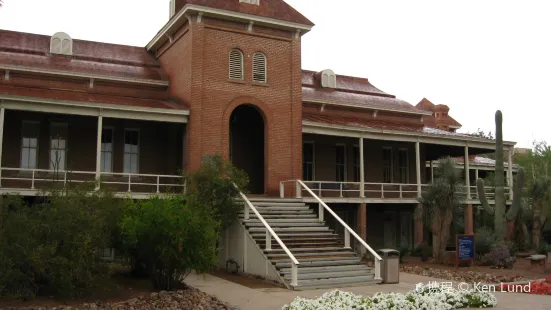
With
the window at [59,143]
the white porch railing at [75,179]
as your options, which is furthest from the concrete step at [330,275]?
the window at [59,143]

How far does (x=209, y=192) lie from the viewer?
63.7 ft

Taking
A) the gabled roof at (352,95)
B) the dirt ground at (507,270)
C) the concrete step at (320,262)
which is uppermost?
the gabled roof at (352,95)

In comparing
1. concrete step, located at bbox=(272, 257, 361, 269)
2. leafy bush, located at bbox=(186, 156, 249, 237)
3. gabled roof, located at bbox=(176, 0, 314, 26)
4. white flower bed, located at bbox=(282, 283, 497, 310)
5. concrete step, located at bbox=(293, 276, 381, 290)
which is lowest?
concrete step, located at bbox=(293, 276, 381, 290)

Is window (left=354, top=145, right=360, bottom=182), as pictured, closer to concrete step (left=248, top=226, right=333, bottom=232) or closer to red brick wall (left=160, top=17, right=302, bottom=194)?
red brick wall (left=160, top=17, right=302, bottom=194)

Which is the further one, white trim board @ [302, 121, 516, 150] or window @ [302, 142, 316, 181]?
window @ [302, 142, 316, 181]

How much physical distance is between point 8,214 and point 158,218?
3212 millimetres

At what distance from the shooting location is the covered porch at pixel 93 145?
21.2 metres

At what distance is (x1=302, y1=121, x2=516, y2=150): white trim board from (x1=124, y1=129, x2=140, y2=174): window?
6798 mm

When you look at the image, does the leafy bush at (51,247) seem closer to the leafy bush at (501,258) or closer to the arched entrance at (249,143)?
the arched entrance at (249,143)

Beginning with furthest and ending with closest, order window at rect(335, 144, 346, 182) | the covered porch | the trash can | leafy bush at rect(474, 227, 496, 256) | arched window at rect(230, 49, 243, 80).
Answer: window at rect(335, 144, 346, 182) → leafy bush at rect(474, 227, 496, 256) → arched window at rect(230, 49, 243, 80) → the covered porch → the trash can

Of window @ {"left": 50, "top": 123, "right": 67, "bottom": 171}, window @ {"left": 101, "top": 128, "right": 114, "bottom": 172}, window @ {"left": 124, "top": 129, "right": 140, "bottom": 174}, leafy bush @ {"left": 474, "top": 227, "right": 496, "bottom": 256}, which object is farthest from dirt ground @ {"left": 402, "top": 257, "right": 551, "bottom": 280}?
window @ {"left": 50, "top": 123, "right": 67, "bottom": 171}

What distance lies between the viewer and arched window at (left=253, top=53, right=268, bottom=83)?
24.1 meters

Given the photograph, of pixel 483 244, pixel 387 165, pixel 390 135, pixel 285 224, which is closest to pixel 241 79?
pixel 285 224

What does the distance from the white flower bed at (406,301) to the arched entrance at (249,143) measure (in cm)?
1260
